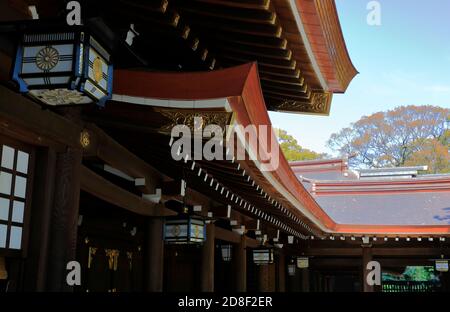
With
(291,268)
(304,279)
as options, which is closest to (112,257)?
(291,268)

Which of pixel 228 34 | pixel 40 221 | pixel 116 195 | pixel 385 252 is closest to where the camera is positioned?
pixel 40 221

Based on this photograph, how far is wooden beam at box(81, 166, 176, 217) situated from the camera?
6.08m

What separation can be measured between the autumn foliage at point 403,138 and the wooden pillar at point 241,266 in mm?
31432

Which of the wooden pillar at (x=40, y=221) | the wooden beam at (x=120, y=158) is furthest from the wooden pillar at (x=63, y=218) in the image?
the wooden beam at (x=120, y=158)

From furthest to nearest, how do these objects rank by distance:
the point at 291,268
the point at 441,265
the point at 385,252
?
the point at 291,268 → the point at 385,252 → the point at 441,265

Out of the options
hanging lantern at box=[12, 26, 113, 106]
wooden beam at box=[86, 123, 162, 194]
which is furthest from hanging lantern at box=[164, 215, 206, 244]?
hanging lantern at box=[12, 26, 113, 106]

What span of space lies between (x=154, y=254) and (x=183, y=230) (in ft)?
3.55

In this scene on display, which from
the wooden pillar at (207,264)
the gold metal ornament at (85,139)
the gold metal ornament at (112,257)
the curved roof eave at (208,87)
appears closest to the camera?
the curved roof eave at (208,87)

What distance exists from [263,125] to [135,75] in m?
1.28

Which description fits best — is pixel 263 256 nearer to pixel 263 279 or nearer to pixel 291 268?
pixel 263 279

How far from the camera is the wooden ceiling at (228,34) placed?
186 inches

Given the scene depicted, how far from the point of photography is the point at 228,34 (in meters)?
5.64

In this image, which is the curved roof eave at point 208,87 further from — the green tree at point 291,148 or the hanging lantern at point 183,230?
the green tree at point 291,148
